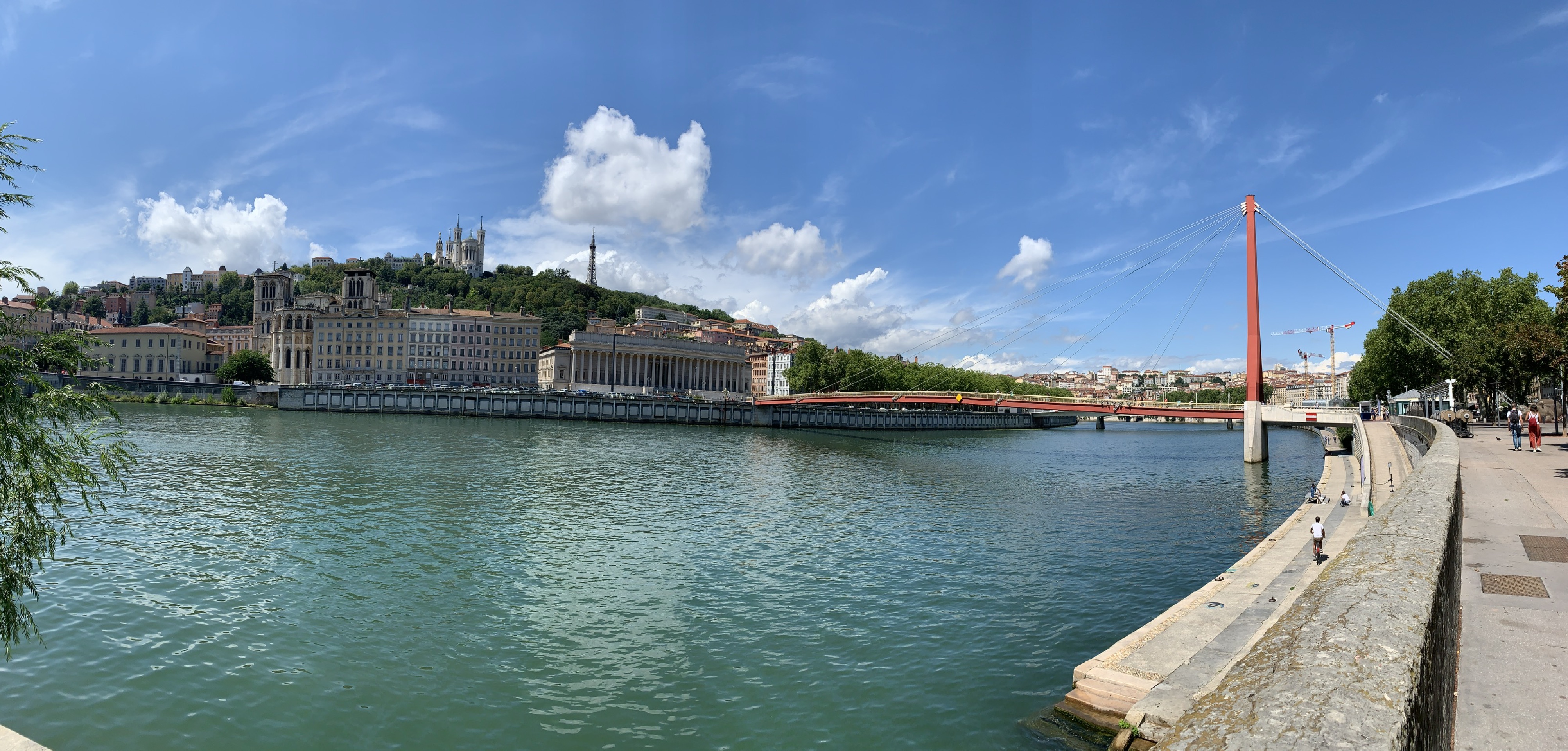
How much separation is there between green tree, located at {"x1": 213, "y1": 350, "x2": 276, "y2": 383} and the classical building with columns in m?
33.2

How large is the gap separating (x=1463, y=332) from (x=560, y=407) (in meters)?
65.9

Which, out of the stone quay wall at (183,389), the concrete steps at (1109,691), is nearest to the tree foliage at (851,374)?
the stone quay wall at (183,389)

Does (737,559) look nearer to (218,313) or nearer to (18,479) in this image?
(18,479)

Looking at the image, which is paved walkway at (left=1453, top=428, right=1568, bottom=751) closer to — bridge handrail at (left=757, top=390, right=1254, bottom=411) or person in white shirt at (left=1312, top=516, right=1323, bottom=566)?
person in white shirt at (left=1312, top=516, right=1323, bottom=566)

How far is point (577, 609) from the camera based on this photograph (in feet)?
36.1

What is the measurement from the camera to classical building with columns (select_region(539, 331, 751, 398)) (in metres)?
105

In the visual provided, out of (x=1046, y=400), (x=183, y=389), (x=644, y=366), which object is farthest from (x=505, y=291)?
(x=1046, y=400)

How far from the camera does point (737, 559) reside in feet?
47.7

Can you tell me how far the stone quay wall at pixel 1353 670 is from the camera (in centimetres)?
207

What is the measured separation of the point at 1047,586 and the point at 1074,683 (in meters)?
4.92

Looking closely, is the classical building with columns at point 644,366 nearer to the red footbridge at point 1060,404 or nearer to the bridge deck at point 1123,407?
the red footbridge at point 1060,404

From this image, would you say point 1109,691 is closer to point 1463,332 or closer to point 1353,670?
point 1353,670

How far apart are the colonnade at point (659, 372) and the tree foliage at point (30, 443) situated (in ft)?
322

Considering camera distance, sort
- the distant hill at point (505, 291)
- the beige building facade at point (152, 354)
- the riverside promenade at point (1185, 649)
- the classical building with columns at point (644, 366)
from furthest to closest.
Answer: the distant hill at point (505, 291) → the classical building with columns at point (644, 366) → the beige building facade at point (152, 354) → the riverside promenade at point (1185, 649)
